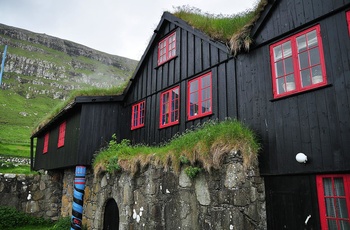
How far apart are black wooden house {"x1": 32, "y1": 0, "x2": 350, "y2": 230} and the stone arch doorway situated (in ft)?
9.52

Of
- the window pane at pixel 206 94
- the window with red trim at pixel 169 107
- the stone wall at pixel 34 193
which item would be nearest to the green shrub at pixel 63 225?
the stone wall at pixel 34 193

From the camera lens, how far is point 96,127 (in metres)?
12.1

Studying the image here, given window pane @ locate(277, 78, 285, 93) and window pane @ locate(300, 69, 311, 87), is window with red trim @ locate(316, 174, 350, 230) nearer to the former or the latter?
window pane @ locate(300, 69, 311, 87)

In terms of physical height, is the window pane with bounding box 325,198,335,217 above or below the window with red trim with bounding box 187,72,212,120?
below

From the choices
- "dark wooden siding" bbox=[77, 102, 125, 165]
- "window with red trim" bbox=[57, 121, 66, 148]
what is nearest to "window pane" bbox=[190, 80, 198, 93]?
"dark wooden siding" bbox=[77, 102, 125, 165]

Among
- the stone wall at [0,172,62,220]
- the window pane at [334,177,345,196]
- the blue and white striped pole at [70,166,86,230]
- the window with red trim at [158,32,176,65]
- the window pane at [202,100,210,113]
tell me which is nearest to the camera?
the window pane at [334,177,345,196]

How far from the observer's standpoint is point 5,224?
1359 centimetres

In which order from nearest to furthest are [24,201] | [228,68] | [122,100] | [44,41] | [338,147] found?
[338,147]
[228,68]
[122,100]
[24,201]
[44,41]

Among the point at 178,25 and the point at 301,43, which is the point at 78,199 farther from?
the point at 301,43

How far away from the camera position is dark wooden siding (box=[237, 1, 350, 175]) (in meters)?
5.52

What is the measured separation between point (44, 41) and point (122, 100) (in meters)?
119

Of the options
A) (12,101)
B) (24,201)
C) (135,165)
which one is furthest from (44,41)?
(135,165)

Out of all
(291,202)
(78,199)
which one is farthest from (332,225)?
(78,199)

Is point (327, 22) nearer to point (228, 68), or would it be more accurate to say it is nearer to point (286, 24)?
point (286, 24)
